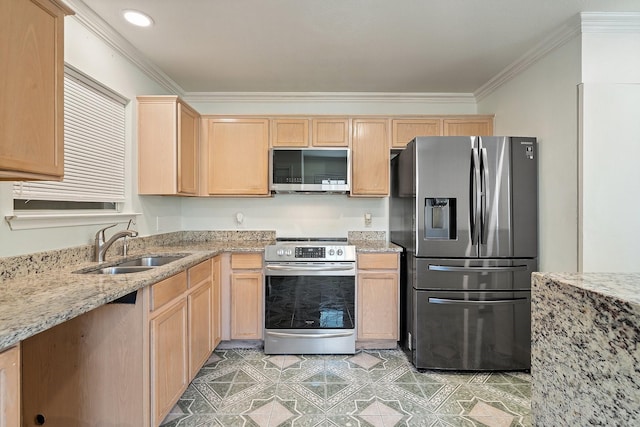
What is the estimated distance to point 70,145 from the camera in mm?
1833

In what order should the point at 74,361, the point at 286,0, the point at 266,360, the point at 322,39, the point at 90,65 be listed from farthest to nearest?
the point at 266,360 < the point at 322,39 < the point at 90,65 < the point at 286,0 < the point at 74,361

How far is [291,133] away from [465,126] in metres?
1.75

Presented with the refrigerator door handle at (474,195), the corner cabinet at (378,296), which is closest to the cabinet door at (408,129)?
the refrigerator door handle at (474,195)

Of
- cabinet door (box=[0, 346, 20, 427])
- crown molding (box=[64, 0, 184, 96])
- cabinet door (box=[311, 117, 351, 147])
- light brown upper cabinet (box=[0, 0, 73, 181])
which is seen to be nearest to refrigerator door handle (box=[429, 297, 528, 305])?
cabinet door (box=[311, 117, 351, 147])

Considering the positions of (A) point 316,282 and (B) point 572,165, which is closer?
(B) point 572,165

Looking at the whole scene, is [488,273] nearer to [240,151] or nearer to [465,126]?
[465,126]

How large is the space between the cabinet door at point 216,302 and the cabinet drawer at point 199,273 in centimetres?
11

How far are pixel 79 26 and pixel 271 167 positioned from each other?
1.62 metres

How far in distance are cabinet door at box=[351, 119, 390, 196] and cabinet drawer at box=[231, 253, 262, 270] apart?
3.68 ft

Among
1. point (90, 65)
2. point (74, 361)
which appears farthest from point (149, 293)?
point (90, 65)

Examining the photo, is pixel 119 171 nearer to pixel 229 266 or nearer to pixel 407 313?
pixel 229 266

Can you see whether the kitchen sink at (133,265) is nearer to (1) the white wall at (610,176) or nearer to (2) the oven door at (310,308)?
(2) the oven door at (310,308)

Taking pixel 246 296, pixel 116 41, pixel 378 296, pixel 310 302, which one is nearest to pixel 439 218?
pixel 378 296

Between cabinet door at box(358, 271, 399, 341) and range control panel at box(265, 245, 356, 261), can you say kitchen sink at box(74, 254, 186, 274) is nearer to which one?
range control panel at box(265, 245, 356, 261)
